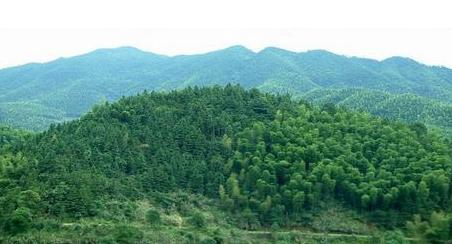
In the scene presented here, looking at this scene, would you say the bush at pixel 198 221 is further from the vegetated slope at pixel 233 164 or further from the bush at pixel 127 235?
the bush at pixel 127 235

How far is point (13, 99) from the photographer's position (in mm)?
193875

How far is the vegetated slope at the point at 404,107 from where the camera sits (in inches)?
3368

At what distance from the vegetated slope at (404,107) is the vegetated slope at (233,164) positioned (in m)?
28.6

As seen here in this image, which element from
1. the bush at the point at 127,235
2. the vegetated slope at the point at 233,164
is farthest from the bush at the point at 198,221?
the bush at the point at 127,235

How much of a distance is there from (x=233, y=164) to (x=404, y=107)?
55.0 m

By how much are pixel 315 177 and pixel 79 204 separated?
676 inches

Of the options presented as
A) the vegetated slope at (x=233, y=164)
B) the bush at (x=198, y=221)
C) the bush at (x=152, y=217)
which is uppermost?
the vegetated slope at (x=233, y=164)

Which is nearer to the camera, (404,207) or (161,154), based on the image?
(404,207)

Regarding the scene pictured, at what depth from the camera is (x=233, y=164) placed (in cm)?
4794

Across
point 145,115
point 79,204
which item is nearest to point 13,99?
point 145,115

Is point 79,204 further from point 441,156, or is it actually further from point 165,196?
point 441,156

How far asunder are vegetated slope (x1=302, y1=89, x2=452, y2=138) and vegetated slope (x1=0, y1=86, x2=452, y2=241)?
28620 mm

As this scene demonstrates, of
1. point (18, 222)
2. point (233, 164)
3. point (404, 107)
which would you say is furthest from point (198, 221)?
point (404, 107)

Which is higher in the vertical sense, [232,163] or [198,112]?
[198,112]
